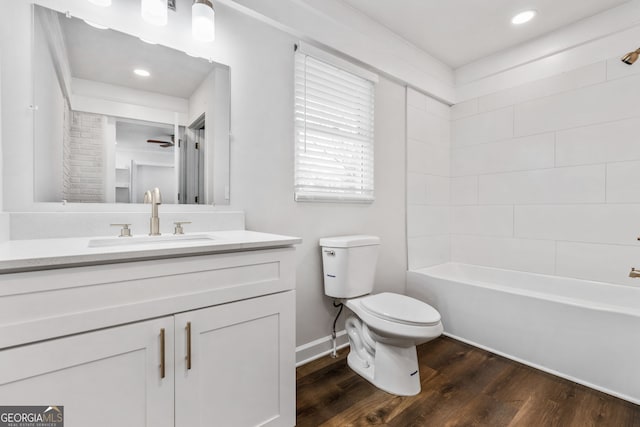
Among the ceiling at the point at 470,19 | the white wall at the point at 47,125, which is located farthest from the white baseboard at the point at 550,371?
the white wall at the point at 47,125

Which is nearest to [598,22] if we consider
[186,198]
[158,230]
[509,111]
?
[509,111]

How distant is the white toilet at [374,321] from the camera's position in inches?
60.7

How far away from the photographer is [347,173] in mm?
2133

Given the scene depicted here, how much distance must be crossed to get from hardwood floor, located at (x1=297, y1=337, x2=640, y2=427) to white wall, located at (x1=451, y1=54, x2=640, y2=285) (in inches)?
38.1

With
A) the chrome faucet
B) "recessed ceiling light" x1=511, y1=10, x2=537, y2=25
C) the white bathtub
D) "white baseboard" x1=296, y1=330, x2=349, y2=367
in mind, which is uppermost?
"recessed ceiling light" x1=511, y1=10, x2=537, y2=25

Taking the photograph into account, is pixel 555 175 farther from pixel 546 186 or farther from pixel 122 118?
pixel 122 118

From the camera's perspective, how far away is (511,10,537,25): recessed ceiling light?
6.73 ft

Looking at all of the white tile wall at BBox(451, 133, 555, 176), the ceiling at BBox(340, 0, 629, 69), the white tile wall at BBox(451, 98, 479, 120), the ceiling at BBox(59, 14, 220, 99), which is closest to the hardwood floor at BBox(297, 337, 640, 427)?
the white tile wall at BBox(451, 133, 555, 176)

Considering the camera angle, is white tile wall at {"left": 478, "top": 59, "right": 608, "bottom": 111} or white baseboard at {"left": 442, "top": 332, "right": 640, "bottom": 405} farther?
white tile wall at {"left": 478, "top": 59, "right": 608, "bottom": 111}

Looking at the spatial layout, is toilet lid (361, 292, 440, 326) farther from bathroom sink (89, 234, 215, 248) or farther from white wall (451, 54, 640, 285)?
white wall (451, 54, 640, 285)

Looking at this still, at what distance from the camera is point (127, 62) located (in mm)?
1356

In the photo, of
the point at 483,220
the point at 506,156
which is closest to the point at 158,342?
the point at 483,220

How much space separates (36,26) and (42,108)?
315 mm

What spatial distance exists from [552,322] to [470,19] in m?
2.13
